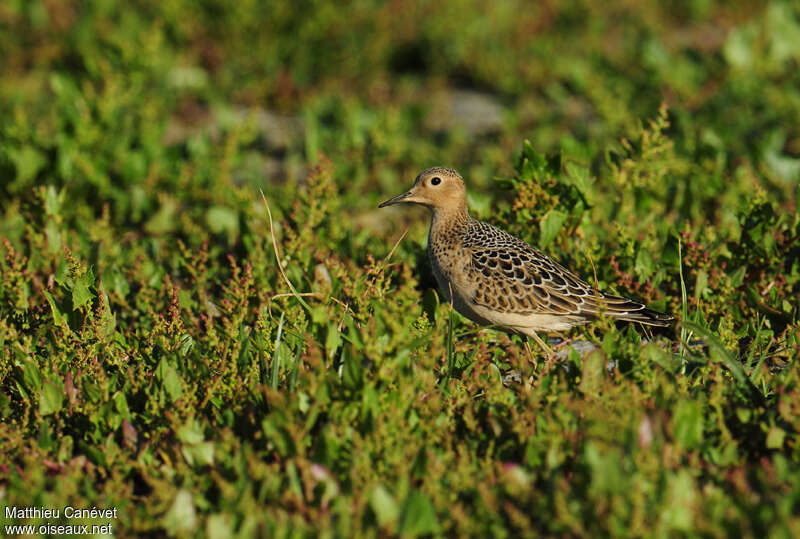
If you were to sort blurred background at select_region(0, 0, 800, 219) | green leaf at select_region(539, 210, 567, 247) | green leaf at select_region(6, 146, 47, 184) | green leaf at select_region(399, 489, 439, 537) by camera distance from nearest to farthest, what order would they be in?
1. green leaf at select_region(399, 489, 439, 537)
2. green leaf at select_region(539, 210, 567, 247)
3. green leaf at select_region(6, 146, 47, 184)
4. blurred background at select_region(0, 0, 800, 219)

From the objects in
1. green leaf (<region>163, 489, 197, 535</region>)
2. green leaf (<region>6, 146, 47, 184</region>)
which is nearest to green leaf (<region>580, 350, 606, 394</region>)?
green leaf (<region>163, 489, 197, 535</region>)

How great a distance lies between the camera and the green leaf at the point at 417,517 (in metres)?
3.38

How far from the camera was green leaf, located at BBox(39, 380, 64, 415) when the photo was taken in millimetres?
4230

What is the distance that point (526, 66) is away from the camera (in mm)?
10594

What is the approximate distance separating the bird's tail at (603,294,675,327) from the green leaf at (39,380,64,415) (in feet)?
9.37

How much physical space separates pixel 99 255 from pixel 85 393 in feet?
5.98

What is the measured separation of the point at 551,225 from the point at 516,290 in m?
0.75

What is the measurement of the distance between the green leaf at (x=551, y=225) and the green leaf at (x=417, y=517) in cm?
267

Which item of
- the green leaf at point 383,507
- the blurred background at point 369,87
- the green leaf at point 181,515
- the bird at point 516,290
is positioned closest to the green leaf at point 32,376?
the green leaf at point 181,515

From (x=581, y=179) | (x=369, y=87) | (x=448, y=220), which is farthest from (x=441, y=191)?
(x=369, y=87)

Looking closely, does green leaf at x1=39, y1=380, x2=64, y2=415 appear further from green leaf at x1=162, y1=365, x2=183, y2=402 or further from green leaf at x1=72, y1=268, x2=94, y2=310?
green leaf at x1=72, y1=268, x2=94, y2=310

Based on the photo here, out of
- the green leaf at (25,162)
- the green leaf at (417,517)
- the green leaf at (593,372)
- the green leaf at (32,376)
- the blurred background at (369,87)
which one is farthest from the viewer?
the blurred background at (369,87)

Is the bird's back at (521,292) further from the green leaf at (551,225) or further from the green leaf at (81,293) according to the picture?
the green leaf at (81,293)

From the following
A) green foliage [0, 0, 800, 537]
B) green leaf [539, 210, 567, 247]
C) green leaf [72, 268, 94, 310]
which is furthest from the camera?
green leaf [539, 210, 567, 247]
